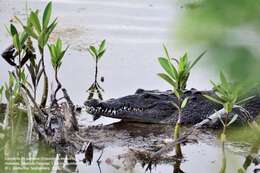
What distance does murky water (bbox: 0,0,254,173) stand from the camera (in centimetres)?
328

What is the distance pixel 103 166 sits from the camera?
3.17 m

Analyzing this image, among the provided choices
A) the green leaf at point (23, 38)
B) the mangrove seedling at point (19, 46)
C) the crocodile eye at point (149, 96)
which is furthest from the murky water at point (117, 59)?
the green leaf at point (23, 38)

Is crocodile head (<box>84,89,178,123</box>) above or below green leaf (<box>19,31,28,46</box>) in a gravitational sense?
below

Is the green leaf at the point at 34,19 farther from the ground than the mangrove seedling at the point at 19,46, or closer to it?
farther from the ground

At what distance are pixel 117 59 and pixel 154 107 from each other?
101cm

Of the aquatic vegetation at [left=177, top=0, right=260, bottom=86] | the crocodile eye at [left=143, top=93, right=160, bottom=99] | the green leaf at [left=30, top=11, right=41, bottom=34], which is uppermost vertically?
the green leaf at [left=30, top=11, right=41, bottom=34]

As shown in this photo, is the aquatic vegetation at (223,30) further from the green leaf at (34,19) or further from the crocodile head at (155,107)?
the crocodile head at (155,107)

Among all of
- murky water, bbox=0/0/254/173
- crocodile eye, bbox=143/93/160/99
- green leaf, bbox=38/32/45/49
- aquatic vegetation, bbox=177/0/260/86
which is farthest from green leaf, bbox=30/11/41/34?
aquatic vegetation, bbox=177/0/260/86

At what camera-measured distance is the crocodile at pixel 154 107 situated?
4.09 metres

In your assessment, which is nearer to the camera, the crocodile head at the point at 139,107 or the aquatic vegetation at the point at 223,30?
the aquatic vegetation at the point at 223,30

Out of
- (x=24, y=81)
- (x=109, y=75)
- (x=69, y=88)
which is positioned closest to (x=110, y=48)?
(x=109, y=75)

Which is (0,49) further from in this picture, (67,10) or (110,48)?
(67,10)

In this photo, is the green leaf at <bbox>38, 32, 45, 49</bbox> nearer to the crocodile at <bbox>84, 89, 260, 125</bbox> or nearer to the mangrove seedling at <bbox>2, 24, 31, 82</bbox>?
the mangrove seedling at <bbox>2, 24, 31, 82</bbox>

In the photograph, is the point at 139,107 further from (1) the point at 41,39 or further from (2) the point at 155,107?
(1) the point at 41,39
